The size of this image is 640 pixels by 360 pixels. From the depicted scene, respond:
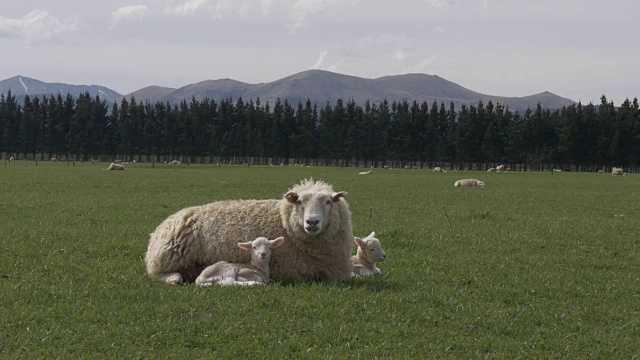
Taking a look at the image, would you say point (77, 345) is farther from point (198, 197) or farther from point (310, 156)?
point (310, 156)

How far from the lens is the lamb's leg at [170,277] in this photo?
10742 millimetres

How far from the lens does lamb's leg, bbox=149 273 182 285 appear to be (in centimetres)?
1074

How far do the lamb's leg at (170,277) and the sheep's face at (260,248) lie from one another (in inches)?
43.9

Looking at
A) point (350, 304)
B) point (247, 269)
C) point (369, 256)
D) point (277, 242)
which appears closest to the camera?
point (350, 304)

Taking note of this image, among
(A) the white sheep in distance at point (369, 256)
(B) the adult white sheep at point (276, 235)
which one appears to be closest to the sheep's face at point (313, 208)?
(B) the adult white sheep at point (276, 235)

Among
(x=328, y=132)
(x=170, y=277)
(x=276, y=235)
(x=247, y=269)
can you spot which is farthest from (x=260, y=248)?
(x=328, y=132)

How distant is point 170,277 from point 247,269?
4.15 feet

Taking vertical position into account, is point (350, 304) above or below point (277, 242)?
below

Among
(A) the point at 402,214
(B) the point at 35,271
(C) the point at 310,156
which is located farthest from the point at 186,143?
(B) the point at 35,271

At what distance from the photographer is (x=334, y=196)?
11914mm

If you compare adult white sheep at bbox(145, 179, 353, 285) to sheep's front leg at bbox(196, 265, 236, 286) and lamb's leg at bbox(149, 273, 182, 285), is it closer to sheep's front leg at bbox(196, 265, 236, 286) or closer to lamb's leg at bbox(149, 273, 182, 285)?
lamb's leg at bbox(149, 273, 182, 285)

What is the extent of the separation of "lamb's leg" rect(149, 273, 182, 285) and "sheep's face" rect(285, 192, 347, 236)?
7.24ft

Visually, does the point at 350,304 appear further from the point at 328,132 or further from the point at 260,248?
the point at 328,132

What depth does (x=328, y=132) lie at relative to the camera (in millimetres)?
137000
